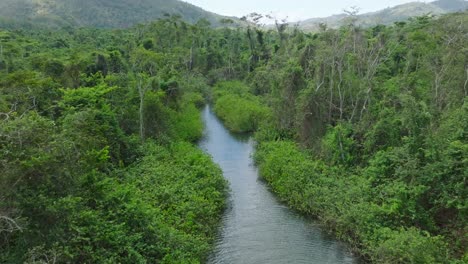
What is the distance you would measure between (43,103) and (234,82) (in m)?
44.6

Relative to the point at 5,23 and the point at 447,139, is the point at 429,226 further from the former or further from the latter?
the point at 5,23

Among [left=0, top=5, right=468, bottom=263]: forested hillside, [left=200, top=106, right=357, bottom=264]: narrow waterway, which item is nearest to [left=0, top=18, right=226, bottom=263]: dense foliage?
A: [left=0, top=5, right=468, bottom=263]: forested hillside

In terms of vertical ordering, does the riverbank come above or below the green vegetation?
above

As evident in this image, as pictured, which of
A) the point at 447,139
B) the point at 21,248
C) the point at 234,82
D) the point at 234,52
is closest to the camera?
the point at 21,248

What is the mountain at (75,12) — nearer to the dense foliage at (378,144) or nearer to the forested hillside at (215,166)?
the forested hillside at (215,166)

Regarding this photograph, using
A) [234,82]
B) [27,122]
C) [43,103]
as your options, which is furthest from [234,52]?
[27,122]

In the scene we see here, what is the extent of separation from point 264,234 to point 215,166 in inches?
309

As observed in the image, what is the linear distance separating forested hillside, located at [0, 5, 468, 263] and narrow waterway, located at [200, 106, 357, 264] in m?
0.82

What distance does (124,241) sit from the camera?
16031 millimetres

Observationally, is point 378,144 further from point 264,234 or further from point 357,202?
point 264,234

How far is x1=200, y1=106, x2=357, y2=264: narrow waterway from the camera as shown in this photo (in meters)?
19.7

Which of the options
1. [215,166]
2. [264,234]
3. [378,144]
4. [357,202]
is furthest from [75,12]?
[357,202]

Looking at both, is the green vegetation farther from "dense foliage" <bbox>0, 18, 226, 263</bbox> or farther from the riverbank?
the riverbank

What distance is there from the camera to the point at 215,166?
93.9 feet
